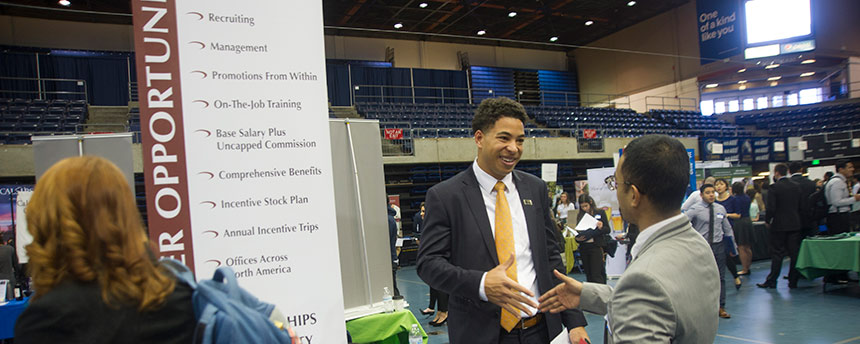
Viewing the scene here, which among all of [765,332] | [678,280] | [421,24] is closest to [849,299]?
[765,332]

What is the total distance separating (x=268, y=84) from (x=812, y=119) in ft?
74.8

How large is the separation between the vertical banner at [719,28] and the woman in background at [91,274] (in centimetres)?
1923

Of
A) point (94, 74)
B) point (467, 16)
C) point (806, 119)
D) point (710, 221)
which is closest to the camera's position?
point (710, 221)

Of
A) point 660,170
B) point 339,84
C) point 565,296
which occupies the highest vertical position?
point 339,84

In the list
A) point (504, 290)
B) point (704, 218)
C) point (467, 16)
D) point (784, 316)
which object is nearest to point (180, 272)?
point (504, 290)

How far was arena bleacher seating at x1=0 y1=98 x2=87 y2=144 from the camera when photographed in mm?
11211

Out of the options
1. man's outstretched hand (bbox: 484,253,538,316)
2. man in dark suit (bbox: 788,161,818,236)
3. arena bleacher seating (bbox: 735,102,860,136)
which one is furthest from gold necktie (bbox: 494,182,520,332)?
arena bleacher seating (bbox: 735,102,860,136)

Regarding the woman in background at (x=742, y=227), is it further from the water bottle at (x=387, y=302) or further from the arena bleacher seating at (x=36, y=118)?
the arena bleacher seating at (x=36, y=118)

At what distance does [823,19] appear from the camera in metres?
19.4

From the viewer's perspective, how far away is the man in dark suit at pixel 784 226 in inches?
282

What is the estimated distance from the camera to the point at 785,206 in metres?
7.22

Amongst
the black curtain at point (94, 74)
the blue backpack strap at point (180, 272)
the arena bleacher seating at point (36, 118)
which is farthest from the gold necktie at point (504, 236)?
the black curtain at point (94, 74)

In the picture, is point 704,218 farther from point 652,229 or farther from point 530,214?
point 652,229

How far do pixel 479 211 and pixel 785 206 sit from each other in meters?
7.11
